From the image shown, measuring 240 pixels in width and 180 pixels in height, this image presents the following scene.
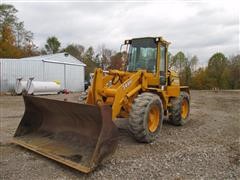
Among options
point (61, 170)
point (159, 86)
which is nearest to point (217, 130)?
point (159, 86)

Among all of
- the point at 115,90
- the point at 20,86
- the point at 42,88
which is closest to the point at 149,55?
the point at 115,90

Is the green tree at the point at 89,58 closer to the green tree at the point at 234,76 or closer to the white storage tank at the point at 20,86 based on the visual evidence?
the green tree at the point at 234,76

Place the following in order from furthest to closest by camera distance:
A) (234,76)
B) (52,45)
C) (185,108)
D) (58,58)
Result: (52,45), (234,76), (58,58), (185,108)

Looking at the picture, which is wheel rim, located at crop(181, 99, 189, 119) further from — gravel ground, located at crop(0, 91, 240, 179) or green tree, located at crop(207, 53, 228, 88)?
green tree, located at crop(207, 53, 228, 88)

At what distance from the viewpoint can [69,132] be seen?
507 cm

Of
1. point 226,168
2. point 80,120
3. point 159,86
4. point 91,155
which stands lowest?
point 226,168

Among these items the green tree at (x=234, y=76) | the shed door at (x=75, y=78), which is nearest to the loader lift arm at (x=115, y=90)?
the shed door at (x=75, y=78)

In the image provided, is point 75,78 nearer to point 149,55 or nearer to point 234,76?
point 234,76

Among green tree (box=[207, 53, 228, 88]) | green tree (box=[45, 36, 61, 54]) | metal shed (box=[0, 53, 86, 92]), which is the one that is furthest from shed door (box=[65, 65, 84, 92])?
green tree (box=[45, 36, 61, 54])

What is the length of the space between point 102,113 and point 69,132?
1.22 metres

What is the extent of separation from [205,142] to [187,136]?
594 millimetres

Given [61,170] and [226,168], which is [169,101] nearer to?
[226,168]

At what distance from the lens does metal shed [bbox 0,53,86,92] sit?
23.1 metres

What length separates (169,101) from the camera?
23.9 ft
